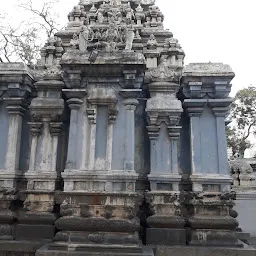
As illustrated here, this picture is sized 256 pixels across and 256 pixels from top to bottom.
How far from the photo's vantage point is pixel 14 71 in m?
6.97

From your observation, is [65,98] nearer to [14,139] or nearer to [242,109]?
[14,139]

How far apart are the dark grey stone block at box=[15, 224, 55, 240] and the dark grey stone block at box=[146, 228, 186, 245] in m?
1.97

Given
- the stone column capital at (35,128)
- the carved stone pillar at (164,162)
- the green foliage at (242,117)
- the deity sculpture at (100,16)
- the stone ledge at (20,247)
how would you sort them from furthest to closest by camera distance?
the green foliage at (242,117)
the deity sculpture at (100,16)
the stone column capital at (35,128)
the carved stone pillar at (164,162)
the stone ledge at (20,247)

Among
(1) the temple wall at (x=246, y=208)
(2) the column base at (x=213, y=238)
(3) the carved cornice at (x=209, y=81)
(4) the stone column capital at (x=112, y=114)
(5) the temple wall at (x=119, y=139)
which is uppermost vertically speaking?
(3) the carved cornice at (x=209, y=81)

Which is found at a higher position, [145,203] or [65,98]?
[65,98]

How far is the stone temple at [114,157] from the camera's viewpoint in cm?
589

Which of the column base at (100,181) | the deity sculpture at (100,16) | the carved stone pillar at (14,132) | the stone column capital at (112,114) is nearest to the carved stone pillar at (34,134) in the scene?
the carved stone pillar at (14,132)

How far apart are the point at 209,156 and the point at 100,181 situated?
2421 millimetres

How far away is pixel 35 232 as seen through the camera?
20.7 feet

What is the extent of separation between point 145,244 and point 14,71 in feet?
15.3

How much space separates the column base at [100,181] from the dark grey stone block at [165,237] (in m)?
1.02

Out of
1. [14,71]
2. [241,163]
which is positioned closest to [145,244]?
[14,71]

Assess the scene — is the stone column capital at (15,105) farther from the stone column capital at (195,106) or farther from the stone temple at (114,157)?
the stone column capital at (195,106)

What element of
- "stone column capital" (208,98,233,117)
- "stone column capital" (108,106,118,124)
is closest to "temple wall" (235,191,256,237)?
"stone column capital" (208,98,233,117)
